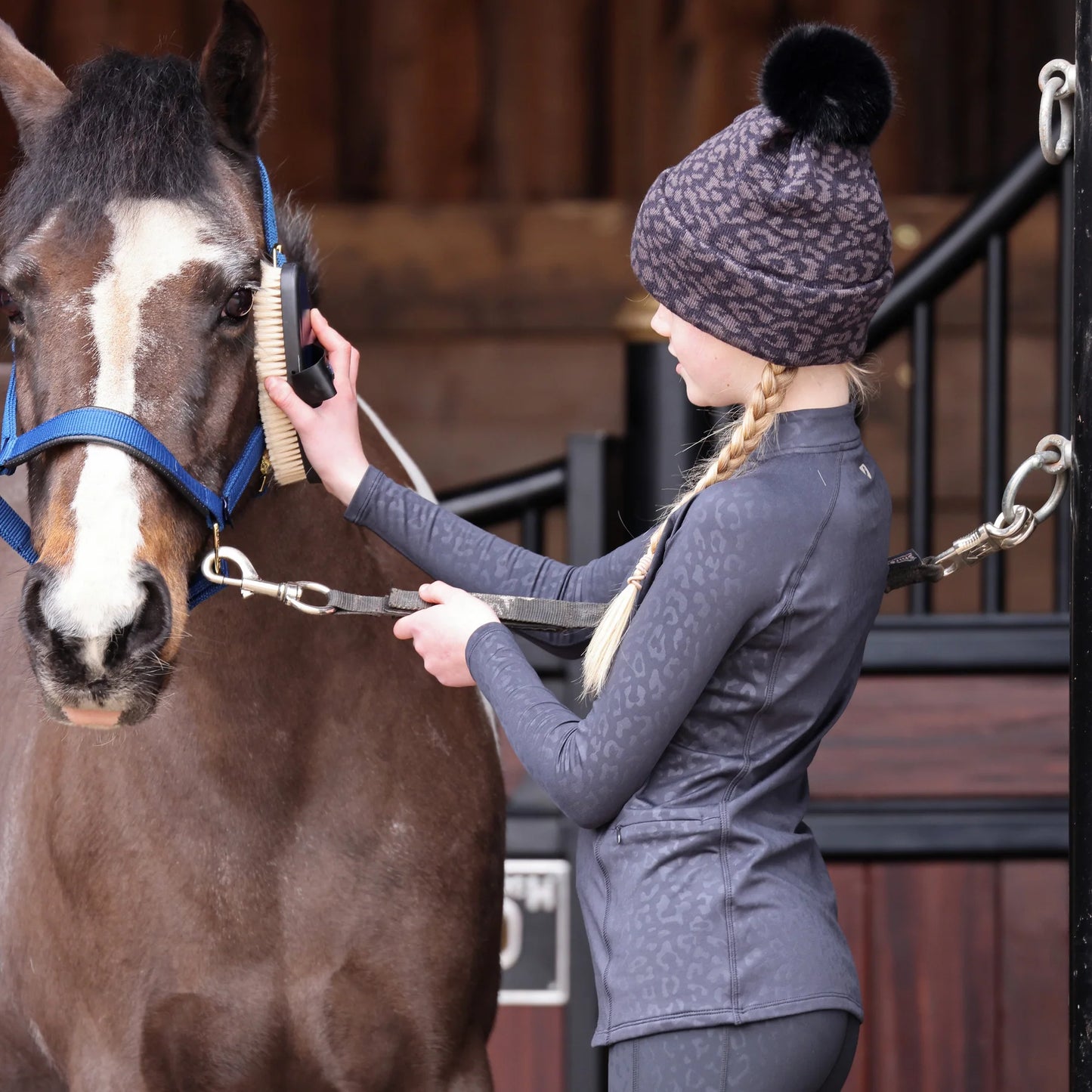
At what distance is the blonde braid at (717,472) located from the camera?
114cm

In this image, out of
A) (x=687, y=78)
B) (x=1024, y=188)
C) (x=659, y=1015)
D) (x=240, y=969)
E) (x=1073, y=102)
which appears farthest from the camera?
(x=687, y=78)

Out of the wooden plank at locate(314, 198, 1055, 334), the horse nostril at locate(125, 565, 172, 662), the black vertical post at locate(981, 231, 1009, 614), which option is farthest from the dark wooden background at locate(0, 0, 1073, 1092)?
the horse nostril at locate(125, 565, 172, 662)

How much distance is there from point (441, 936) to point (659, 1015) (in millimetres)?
486

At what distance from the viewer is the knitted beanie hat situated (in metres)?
1.09

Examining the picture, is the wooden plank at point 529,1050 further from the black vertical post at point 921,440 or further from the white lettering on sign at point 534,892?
the black vertical post at point 921,440

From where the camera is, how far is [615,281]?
4.29 m

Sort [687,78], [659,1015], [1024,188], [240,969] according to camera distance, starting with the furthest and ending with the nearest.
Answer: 1. [687,78]
2. [1024,188]
3. [240,969]
4. [659,1015]

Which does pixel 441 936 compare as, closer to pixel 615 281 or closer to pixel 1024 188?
pixel 1024 188

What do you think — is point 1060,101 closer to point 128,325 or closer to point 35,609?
point 128,325

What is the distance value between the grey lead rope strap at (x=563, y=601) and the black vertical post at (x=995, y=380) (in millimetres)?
998

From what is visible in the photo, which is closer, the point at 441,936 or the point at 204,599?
the point at 204,599

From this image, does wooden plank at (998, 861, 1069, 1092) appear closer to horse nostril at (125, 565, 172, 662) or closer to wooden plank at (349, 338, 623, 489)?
horse nostril at (125, 565, 172, 662)

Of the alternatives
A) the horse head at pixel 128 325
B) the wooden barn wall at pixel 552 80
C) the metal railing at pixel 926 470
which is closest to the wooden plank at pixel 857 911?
the metal railing at pixel 926 470

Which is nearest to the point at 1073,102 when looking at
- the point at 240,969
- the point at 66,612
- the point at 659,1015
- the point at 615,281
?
the point at 659,1015
